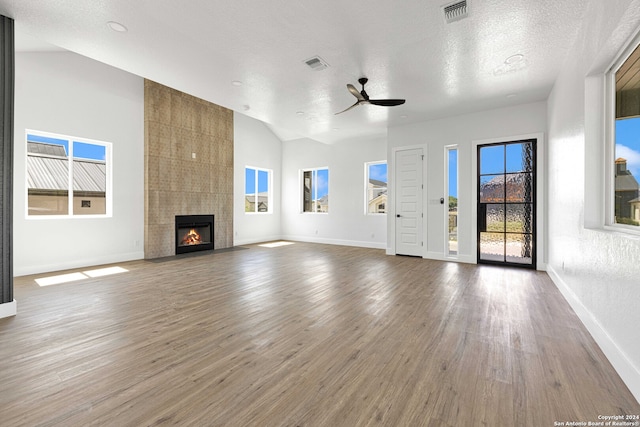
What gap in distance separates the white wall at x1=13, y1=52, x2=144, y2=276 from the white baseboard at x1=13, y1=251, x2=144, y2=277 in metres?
0.01

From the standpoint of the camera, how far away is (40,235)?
4.81m

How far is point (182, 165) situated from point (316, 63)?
4.47m

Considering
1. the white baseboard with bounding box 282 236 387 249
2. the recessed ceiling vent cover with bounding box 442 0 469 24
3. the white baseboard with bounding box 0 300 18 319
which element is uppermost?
the recessed ceiling vent cover with bounding box 442 0 469 24

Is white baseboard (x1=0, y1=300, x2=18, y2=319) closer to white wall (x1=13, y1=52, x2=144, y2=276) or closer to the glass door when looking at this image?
white wall (x1=13, y1=52, x2=144, y2=276)

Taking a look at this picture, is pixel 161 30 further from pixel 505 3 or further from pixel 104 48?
pixel 505 3

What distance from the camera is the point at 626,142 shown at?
2230 mm

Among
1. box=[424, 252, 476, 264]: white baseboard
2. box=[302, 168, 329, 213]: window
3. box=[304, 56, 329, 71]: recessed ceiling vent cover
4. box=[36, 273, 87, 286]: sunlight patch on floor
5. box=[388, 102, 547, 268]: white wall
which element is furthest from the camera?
box=[302, 168, 329, 213]: window

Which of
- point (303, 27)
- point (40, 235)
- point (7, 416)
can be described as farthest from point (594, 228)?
point (40, 235)

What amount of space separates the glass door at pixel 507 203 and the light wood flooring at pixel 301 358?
1.64 meters

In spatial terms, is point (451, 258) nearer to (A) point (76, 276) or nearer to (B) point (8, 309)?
(B) point (8, 309)

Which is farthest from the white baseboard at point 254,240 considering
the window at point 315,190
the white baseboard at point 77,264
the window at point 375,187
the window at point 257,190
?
the window at point 375,187

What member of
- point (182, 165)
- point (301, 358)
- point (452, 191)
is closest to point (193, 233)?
point (182, 165)

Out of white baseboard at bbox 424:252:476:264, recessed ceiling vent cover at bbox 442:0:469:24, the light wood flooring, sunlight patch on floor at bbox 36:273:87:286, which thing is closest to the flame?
sunlight patch on floor at bbox 36:273:87:286

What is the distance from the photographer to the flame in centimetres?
698
